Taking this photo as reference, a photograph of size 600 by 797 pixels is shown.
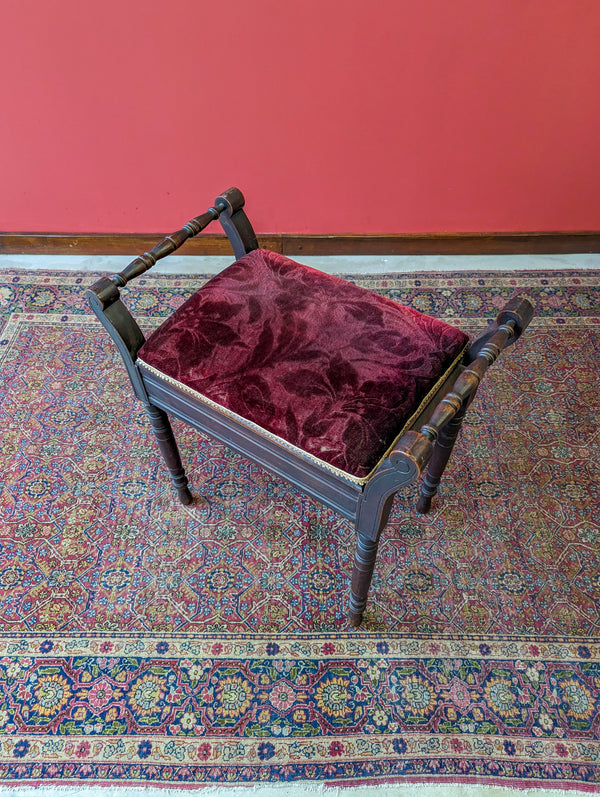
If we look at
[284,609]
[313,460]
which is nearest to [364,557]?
[313,460]

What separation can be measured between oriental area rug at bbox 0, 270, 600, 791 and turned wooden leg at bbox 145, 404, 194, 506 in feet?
0.24

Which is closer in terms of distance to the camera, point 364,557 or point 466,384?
point 466,384

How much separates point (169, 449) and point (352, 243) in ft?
4.33

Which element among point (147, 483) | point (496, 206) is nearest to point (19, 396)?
point (147, 483)

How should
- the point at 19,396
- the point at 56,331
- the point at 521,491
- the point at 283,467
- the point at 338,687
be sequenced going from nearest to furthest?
the point at 283,467 → the point at 338,687 → the point at 521,491 → the point at 19,396 → the point at 56,331

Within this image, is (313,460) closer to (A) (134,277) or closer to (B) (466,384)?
(B) (466,384)

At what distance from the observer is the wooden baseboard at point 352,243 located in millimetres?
2348

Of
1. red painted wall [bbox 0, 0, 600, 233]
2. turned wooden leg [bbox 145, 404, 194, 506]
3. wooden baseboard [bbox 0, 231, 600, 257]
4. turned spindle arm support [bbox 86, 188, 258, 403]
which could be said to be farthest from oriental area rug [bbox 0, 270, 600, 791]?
red painted wall [bbox 0, 0, 600, 233]

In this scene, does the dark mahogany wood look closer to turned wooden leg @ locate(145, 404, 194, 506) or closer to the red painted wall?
turned wooden leg @ locate(145, 404, 194, 506)

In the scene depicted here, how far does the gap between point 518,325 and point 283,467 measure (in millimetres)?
558

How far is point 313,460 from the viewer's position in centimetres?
107

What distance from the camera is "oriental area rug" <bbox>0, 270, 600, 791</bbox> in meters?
1.26

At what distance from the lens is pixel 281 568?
1529 mm

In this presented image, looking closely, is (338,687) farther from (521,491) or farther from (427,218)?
(427,218)
